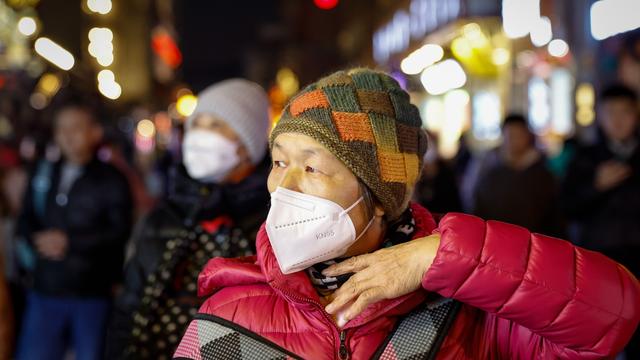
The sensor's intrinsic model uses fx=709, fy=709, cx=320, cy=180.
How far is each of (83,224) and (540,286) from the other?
3.96 metres

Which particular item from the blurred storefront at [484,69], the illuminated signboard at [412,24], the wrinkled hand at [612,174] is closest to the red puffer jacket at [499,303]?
the wrinkled hand at [612,174]

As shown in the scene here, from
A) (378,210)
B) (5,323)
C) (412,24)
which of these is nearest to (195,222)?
(5,323)

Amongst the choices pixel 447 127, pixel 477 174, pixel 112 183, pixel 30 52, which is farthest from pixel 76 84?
pixel 112 183

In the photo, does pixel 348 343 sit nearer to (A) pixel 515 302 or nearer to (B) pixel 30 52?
(A) pixel 515 302

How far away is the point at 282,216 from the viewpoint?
2.11 meters

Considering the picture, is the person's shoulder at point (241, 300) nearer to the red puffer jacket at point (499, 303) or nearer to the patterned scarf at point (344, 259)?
the red puffer jacket at point (499, 303)

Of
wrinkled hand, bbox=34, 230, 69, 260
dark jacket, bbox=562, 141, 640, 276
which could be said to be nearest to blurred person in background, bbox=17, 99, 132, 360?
wrinkled hand, bbox=34, 230, 69, 260

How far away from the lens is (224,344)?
2.07m

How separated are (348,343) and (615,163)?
4121mm

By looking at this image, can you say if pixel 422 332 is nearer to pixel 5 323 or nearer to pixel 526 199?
pixel 5 323

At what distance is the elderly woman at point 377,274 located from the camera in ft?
6.24

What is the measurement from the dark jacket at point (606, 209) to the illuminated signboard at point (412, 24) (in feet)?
47.5

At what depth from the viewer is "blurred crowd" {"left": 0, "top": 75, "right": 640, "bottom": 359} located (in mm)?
3455

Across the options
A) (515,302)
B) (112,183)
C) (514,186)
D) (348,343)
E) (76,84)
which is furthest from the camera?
(76,84)
